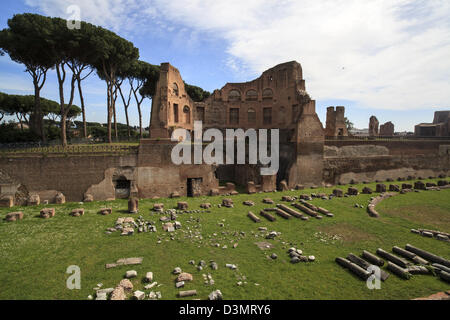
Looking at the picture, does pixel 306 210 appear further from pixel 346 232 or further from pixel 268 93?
pixel 268 93

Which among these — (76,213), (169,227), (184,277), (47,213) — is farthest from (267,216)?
(47,213)

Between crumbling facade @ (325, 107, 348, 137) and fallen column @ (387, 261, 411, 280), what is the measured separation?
21220mm

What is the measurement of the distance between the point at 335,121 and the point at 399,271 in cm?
2255

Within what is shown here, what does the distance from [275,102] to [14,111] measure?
30.4 m

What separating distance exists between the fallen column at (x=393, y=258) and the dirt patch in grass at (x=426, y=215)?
13.9 ft

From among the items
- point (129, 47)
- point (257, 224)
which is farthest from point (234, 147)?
point (129, 47)

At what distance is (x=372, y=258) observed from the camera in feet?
21.0

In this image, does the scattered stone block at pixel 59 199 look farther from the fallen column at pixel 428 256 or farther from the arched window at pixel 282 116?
the arched window at pixel 282 116

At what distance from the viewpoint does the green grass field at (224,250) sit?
5203 millimetres

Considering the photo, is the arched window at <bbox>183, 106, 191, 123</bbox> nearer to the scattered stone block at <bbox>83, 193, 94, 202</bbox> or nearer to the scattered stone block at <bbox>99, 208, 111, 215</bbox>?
the scattered stone block at <bbox>83, 193, 94, 202</bbox>

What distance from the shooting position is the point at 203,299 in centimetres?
483

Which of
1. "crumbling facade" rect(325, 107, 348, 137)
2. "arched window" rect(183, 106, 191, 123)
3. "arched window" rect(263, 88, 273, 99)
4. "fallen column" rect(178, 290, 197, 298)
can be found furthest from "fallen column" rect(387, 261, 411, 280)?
"arched window" rect(183, 106, 191, 123)

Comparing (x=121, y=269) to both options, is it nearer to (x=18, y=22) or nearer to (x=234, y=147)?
(x=234, y=147)

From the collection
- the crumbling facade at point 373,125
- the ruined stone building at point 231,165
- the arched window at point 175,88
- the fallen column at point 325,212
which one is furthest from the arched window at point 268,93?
the fallen column at point 325,212
